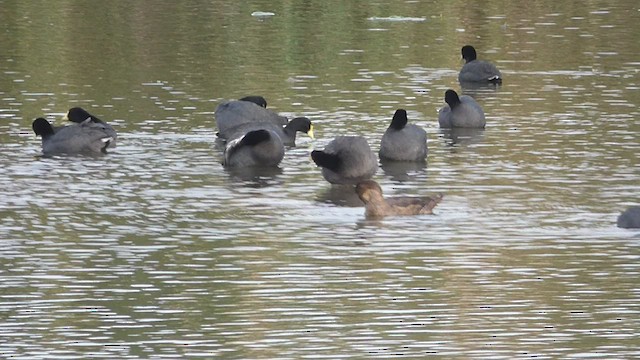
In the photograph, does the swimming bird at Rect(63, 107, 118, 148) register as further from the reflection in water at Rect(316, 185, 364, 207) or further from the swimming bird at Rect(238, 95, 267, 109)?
the reflection in water at Rect(316, 185, 364, 207)

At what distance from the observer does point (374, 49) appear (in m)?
37.5

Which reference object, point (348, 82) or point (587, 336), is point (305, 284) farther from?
point (348, 82)

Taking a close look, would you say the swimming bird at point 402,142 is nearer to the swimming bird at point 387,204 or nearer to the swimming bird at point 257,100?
the swimming bird at point 257,100

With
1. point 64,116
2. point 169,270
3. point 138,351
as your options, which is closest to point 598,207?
point 169,270

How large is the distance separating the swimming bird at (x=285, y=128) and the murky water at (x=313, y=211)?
0.43 m

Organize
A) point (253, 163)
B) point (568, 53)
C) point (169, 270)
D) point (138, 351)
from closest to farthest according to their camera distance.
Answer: point (138, 351) → point (169, 270) → point (253, 163) → point (568, 53)

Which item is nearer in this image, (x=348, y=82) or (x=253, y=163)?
Answer: (x=253, y=163)

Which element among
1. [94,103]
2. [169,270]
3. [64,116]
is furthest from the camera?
[94,103]

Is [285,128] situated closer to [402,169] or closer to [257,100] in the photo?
[257,100]

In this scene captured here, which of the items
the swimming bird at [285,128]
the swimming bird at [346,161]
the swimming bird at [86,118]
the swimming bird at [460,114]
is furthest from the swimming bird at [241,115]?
the swimming bird at [346,161]

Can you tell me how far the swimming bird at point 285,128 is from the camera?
2548 centimetres

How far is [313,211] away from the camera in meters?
20.6

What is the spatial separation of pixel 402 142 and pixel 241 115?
3.17 m

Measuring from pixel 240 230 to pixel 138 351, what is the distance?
5349 millimetres
